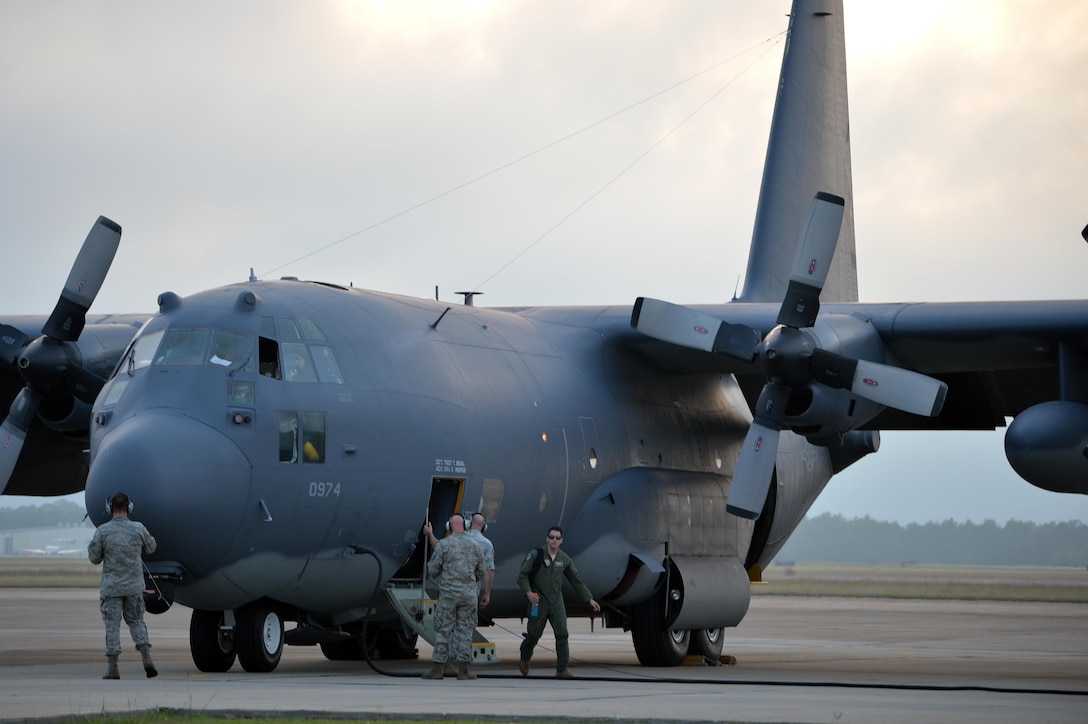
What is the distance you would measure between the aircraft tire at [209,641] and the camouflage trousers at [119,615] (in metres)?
1.19

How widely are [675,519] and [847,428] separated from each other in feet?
8.43

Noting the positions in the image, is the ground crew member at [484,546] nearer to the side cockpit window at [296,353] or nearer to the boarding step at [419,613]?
the boarding step at [419,613]

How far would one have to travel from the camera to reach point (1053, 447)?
16453 mm

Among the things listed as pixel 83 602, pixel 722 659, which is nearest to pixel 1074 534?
pixel 83 602

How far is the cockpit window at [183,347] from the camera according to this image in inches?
564

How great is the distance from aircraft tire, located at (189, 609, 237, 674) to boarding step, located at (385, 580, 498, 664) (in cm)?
168

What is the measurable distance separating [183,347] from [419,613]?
139 inches

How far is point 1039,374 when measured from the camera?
20.9 m

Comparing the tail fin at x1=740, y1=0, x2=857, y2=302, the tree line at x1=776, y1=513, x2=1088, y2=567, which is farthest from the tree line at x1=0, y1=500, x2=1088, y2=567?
the tail fin at x1=740, y1=0, x2=857, y2=302

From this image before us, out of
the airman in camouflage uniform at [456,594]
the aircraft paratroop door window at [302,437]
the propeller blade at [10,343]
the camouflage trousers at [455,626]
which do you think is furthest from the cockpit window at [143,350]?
the propeller blade at [10,343]

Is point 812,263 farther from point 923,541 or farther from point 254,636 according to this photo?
point 923,541

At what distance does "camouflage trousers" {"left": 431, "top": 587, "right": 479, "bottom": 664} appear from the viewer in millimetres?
14273

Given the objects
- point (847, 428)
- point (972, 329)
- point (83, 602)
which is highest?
point (972, 329)

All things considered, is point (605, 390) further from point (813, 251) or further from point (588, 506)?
point (813, 251)
